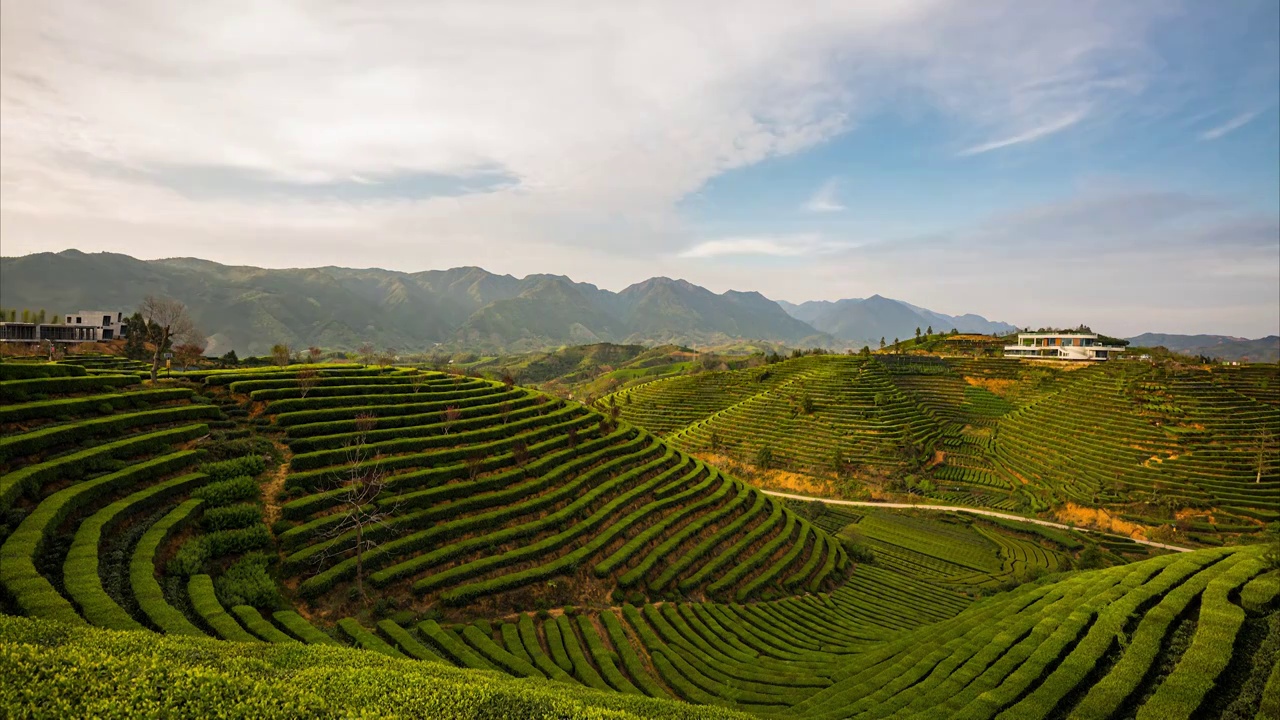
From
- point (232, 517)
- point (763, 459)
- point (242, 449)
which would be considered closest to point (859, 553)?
point (763, 459)

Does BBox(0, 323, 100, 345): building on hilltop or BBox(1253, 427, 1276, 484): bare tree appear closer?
BBox(1253, 427, 1276, 484): bare tree

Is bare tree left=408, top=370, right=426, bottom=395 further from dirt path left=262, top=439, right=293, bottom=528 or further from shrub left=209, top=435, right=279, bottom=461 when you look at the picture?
shrub left=209, top=435, right=279, bottom=461

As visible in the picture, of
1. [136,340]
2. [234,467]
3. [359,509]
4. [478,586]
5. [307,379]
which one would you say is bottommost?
[478,586]

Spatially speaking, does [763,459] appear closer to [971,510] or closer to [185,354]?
[971,510]

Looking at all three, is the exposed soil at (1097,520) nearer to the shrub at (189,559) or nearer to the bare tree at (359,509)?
the bare tree at (359,509)

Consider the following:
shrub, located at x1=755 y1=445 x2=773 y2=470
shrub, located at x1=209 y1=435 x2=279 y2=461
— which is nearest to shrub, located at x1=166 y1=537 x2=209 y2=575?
shrub, located at x1=209 y1=435 x2=279 y2=461

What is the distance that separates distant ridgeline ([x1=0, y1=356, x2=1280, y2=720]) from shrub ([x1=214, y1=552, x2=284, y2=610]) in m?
0.12

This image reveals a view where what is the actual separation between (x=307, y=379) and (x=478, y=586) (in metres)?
20.4

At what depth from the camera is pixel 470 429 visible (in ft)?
125

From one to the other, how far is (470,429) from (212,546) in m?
17.5

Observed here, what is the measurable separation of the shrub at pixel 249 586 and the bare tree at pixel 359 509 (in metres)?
2.73

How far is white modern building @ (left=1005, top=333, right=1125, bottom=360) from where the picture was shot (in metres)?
123

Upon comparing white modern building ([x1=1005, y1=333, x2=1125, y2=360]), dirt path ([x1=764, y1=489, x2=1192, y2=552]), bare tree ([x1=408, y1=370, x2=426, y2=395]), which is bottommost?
dirt path ([x1=764, y1=489, x2=1192, y2=552])

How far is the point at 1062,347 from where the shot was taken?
130 m
